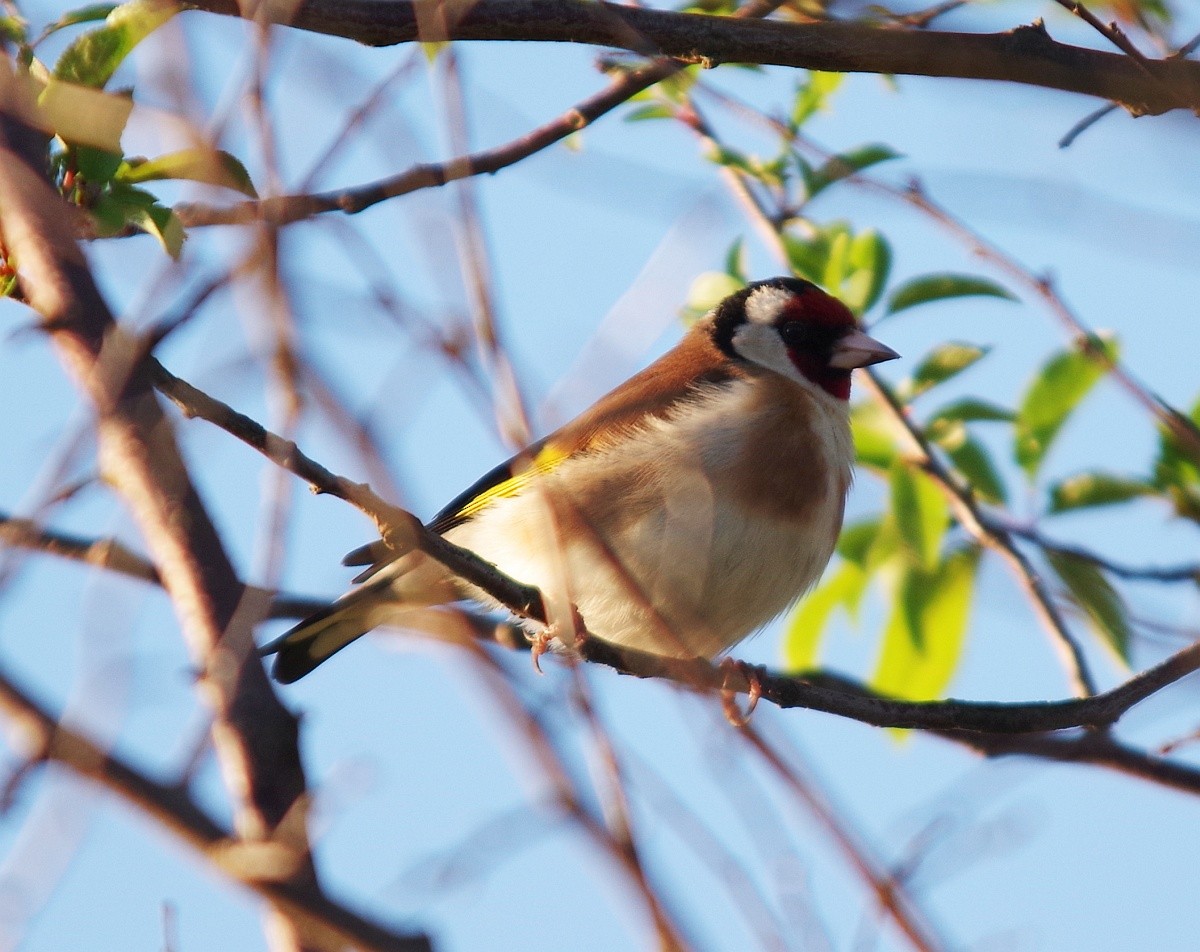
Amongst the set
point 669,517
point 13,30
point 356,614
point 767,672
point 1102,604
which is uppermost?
point 13,30

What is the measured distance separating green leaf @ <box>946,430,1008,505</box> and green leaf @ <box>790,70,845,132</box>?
1206mm

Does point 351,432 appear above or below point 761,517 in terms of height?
below

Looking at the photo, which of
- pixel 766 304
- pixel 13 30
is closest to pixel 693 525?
pixel 766 304

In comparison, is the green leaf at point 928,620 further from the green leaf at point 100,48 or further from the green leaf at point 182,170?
the green leaf at point 100,48

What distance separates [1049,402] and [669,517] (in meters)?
1.55

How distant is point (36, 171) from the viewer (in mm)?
3057

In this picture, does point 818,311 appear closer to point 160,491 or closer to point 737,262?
point 737,262

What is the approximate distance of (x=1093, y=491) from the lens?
Answer: 495cm

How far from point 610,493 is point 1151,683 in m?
1.74

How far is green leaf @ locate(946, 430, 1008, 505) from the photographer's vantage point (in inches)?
201

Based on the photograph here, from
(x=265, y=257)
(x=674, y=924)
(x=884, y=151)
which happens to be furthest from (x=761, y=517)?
(x=674, y=924)

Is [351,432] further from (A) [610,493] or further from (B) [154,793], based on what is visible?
(A) [610,493]

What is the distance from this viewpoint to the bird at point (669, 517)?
4.54m

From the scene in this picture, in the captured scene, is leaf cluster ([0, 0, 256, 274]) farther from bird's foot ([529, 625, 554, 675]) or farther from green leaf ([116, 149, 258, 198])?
bird's foot ([529, 625, 554, 675])
